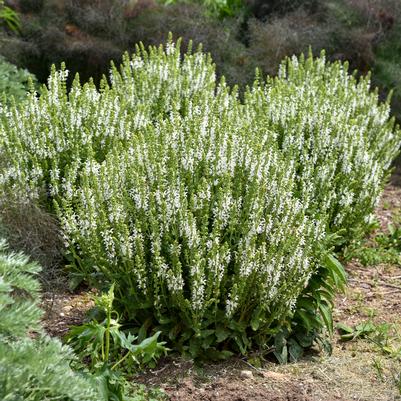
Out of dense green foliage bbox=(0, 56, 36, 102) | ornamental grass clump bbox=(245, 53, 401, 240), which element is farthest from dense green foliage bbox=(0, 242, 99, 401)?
dense green foliage bbox=(0, 56, 36, 102)

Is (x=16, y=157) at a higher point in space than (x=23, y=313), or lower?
lower

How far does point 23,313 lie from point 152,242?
1224 millimetres

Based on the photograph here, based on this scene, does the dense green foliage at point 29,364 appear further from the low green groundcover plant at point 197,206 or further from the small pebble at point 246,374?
the small pebble at point 246,374

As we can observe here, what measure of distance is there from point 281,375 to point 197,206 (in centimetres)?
97

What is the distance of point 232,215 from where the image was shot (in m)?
3.71

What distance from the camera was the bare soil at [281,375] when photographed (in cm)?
356

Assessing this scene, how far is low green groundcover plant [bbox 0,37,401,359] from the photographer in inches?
144

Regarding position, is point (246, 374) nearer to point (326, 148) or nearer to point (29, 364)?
point (29, 364)

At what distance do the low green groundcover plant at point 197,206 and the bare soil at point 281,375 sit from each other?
0.14m

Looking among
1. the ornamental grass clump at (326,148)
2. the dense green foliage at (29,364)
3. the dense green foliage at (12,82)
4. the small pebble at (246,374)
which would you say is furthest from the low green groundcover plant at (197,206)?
the dense green foliage at (12,82)

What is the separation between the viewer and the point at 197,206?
12.3 ft

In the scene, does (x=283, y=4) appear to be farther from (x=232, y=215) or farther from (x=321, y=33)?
(x=232, y=215)

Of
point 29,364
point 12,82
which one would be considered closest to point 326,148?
point 12,82

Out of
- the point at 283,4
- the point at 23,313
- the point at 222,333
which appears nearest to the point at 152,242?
the point at 222,333
